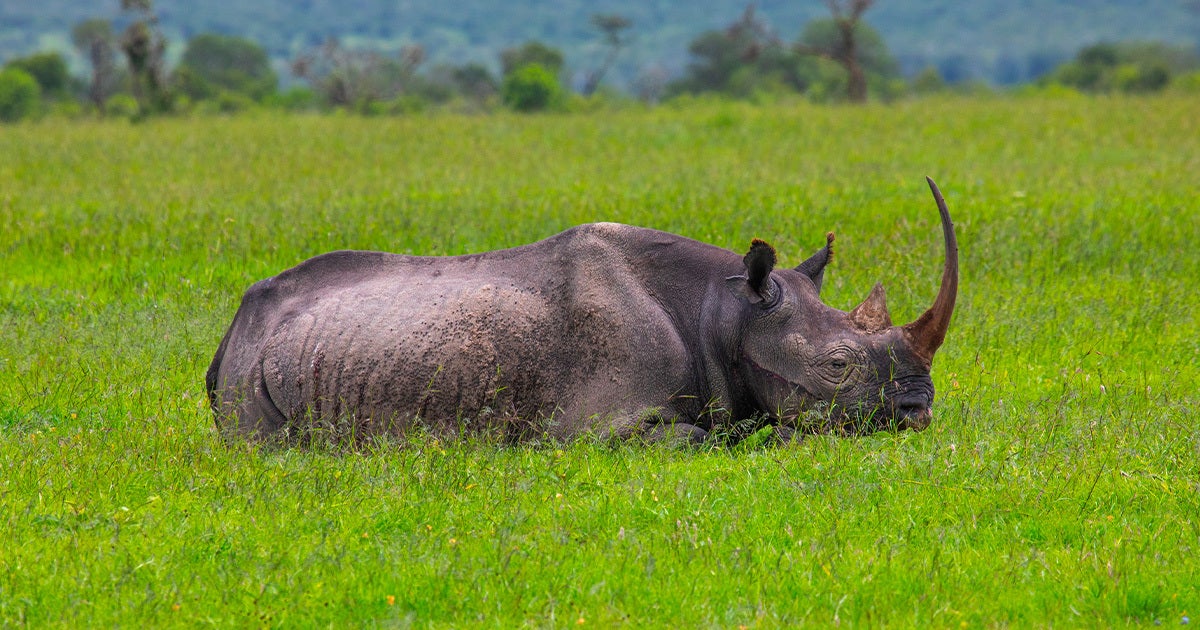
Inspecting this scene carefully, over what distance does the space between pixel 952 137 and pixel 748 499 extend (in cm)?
1739

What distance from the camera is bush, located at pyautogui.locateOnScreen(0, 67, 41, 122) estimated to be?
2068 inches

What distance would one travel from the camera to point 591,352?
26.6 ft

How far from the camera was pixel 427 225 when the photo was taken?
15.1m

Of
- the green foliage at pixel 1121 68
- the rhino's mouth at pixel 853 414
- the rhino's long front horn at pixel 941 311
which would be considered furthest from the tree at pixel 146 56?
the green foliage at pixel 1121 68

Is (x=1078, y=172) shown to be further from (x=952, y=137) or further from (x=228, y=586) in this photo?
(x=228, y=586)

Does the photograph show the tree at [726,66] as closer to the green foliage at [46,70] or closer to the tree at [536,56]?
the tree at [536,56]

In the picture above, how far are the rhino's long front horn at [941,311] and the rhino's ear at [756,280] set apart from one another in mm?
870

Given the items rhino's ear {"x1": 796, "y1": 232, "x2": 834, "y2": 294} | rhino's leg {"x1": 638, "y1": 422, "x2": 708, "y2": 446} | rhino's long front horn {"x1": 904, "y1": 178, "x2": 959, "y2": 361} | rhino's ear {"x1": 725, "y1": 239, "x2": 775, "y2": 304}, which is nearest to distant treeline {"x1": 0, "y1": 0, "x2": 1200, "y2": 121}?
rhino's ear {"x1": 796, "y1": 232, "x2": 834, "y2": 294}

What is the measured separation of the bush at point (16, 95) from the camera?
52.5m

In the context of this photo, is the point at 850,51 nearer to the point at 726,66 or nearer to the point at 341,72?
the point at 341,72

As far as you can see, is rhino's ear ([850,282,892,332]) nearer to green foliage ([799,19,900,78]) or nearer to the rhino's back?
the rhino's back

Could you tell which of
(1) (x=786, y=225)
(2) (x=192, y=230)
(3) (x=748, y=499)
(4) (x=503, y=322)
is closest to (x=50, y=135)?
(2) (x=192, y=230)

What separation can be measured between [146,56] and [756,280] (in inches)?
1147

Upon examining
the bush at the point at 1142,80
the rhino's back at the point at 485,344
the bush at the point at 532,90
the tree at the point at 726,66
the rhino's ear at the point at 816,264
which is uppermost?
the rhino's ear at the point at 816,264
